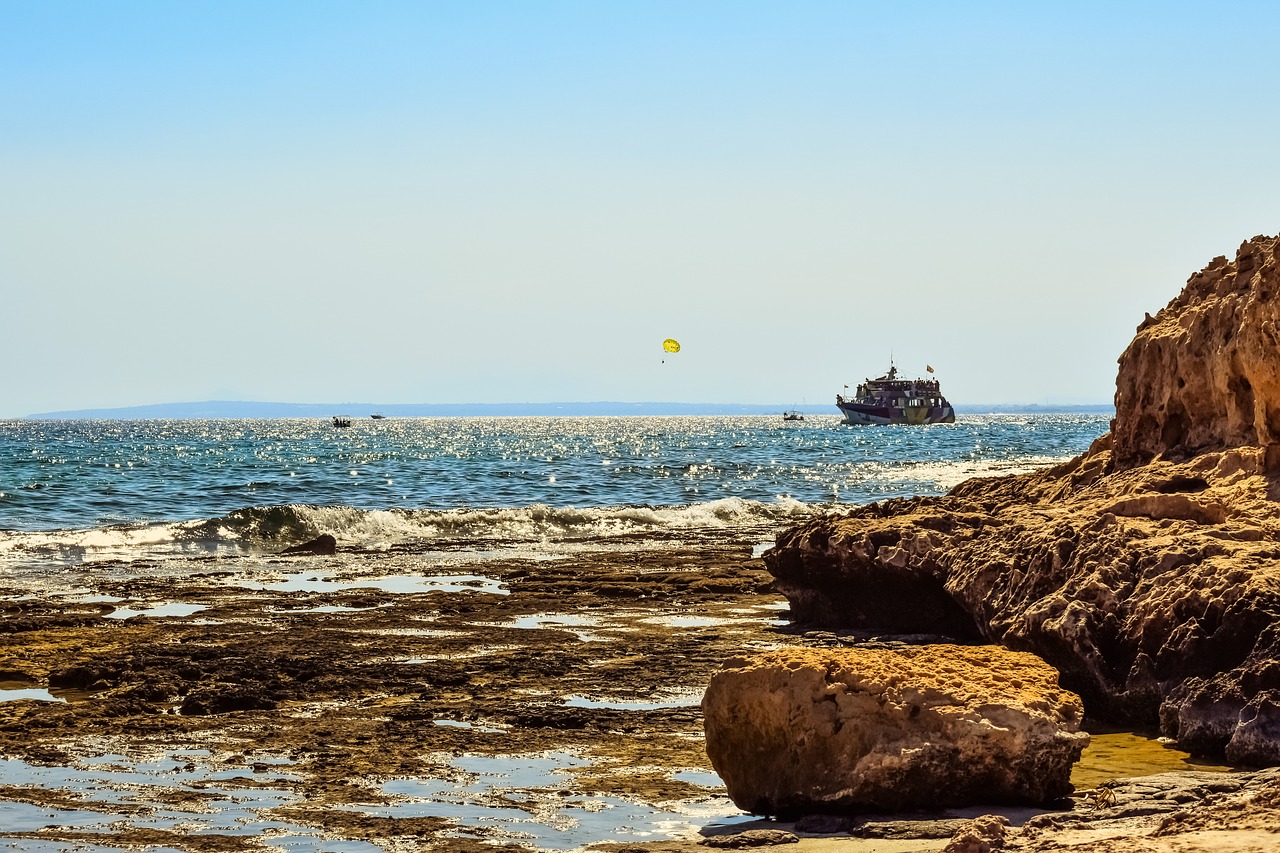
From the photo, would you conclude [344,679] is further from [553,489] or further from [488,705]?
[553,489]

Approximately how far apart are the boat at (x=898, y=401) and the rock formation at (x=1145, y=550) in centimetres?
11465

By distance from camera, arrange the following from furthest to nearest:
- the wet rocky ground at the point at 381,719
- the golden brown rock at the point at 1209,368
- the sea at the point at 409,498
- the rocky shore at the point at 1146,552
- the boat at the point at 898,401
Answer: the boat at the point at 898,401
the sea at the point at 409,498
the golden brown rock at the point at 1209,368
the rocky shore at the point at 1146,552
the wet rocky ground at the point at 381,719

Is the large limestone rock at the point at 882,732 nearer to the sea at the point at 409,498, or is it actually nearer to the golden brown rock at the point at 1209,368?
the golden brown rock at the point at 1209,368

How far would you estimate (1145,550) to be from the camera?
375 inches

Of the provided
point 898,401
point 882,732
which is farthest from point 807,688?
point 898,401

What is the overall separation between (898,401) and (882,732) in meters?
125

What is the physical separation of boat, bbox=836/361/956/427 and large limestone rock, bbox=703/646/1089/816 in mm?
123216

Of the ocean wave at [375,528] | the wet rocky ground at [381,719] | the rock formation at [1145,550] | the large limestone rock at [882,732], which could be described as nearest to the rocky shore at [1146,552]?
the rock formation at [1145,550]

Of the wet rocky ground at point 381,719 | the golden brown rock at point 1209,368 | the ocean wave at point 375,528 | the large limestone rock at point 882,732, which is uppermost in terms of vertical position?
the golden brown rock at point 1209,368

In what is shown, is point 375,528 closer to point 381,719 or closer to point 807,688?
point 381,719

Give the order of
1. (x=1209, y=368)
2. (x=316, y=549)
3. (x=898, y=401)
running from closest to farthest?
(x=1209, y=368) → (x=316, y=549) → (x=898, y=401)

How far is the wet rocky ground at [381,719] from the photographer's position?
6906 mm

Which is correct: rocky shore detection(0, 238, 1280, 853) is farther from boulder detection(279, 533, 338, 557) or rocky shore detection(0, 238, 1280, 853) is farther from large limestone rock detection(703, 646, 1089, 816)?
boulder detection(279, 533, 338, 557)

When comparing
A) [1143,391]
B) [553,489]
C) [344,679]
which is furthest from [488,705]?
[553,489]
